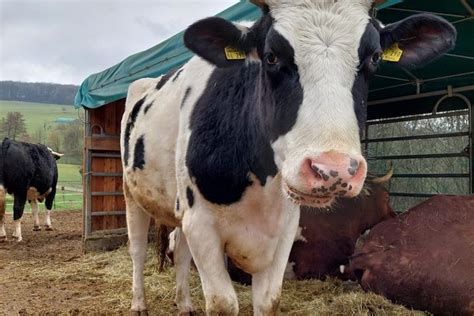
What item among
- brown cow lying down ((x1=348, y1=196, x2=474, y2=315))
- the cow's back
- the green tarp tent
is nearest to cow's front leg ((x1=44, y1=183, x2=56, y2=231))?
the cow's back

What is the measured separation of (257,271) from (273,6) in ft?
5.26

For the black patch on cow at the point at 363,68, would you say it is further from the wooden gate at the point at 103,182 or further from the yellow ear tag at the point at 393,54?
the wooden gate at the point at 103,182

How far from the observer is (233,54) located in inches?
104

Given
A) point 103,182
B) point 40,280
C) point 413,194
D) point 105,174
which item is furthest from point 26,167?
point 413,194

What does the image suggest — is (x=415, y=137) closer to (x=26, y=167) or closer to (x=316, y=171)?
(x=316, y=171)

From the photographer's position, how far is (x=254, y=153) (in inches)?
108

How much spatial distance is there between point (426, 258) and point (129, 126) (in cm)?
271

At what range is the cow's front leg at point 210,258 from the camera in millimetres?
2951

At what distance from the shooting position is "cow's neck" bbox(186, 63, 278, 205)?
8.98ft

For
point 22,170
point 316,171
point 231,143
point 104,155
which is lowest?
point 22,170

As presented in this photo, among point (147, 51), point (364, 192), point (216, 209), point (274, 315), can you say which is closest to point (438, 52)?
point (216, 209)

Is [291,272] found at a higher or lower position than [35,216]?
higher

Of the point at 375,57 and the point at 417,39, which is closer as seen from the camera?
the point at 375,57

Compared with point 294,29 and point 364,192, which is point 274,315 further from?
point 364,192
